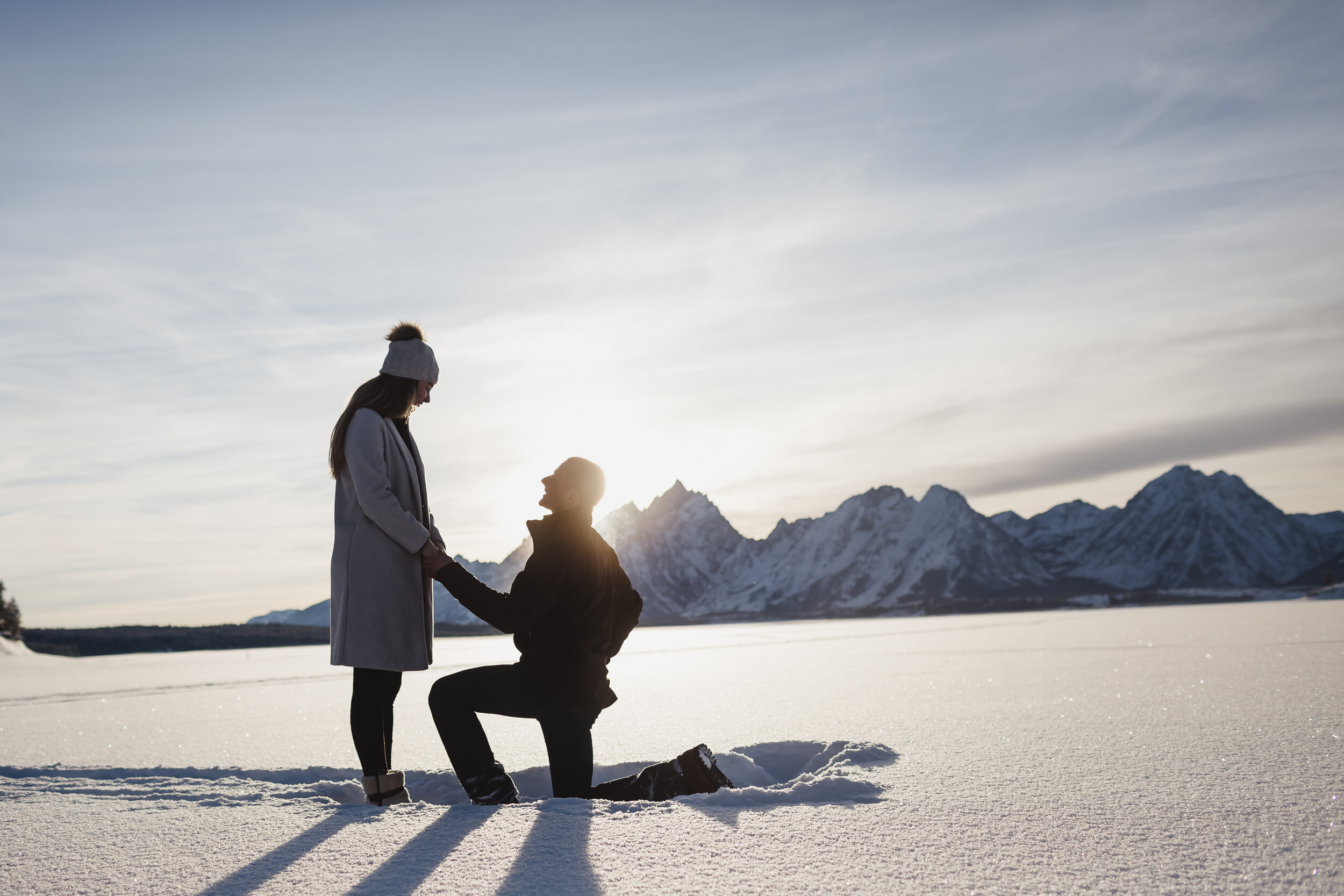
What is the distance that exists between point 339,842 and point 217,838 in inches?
20.3

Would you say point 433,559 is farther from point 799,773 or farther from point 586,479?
point 799,773

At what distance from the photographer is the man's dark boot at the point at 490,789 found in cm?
337

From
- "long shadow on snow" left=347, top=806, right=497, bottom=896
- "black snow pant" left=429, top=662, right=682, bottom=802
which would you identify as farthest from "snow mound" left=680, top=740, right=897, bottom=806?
"long shadow on snow" left=347, top=806, right=497, bottom=896

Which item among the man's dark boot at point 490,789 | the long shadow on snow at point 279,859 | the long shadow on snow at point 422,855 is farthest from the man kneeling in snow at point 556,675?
the long shadow on snow at point 279,859

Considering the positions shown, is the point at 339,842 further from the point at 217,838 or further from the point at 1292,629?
the point at 1292,629

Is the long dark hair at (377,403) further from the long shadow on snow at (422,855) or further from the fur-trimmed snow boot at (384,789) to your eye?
the long shadow on snow at (422,855)

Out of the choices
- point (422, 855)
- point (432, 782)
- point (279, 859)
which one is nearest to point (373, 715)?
point (432, 782)

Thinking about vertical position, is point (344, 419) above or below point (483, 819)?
above

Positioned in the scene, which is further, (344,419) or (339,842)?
(344,419)

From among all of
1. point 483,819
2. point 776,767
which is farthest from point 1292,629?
point 483,819

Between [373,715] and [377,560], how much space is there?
64cm

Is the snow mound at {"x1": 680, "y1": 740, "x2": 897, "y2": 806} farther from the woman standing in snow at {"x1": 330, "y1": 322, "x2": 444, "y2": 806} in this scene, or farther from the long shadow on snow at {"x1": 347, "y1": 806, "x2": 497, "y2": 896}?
the woman standing in snow at {"x1": 330, "y1": 322, "x2": 444, "y2": 806}

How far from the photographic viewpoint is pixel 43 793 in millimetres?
3785

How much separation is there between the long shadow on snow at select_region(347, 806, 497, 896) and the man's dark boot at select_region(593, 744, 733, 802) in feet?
2.20
